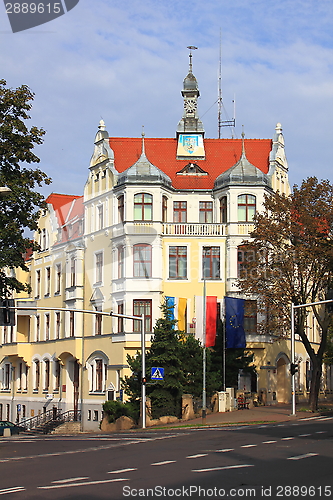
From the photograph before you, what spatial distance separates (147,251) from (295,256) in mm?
11011

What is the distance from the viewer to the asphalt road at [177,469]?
43.0ft

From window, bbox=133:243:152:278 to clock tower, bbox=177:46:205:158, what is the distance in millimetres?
8918

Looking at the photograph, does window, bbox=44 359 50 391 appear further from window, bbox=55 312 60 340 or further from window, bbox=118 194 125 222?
window, bbox=118 194 125 222

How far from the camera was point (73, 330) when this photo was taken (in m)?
53.2

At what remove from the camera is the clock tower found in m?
53.6

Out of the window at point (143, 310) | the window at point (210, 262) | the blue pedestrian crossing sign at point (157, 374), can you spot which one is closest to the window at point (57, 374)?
the window at point (143, 310)

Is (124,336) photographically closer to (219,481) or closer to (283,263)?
(283,263)

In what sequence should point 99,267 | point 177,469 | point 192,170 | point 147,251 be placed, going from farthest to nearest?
point 192,170
point 99,267
point 147,251
point 177,469

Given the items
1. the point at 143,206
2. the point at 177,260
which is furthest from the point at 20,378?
the point at 143,206

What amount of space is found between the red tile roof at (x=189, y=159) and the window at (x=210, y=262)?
5.13m

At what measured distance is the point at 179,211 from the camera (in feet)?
166

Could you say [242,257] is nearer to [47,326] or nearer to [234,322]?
[234,322]

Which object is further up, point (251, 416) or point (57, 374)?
point (57, 374)

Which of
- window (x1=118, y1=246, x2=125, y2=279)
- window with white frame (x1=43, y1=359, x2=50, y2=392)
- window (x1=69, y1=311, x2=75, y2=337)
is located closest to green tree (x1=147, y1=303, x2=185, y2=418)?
window (x1=118, y1=246, x2=125, y2=279)
